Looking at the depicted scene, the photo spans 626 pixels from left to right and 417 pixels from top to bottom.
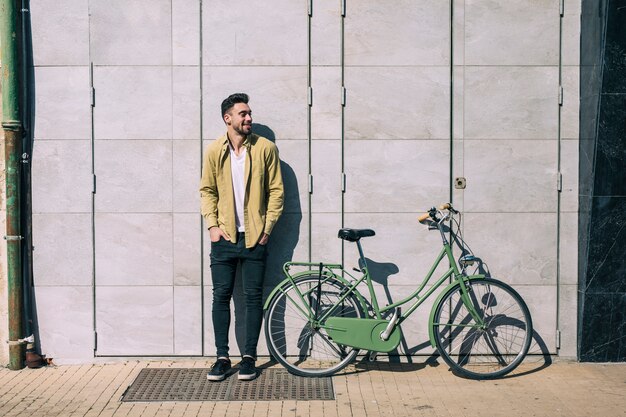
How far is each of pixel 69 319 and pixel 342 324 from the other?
97.1 inches

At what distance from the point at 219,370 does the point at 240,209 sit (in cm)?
137

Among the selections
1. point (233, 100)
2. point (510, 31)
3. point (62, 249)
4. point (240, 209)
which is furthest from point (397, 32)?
point (62, 249)

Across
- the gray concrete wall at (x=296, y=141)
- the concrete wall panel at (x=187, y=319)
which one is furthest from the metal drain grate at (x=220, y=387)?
the gray concrete wall at (x=296, y=141)

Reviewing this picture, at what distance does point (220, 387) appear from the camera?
712 centimetres

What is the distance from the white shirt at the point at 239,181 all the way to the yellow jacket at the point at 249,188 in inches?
2.0

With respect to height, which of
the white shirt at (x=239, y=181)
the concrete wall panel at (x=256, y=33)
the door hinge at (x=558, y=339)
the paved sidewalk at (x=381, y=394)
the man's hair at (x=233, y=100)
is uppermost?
the concrete wall panel at (x=256, y=33)

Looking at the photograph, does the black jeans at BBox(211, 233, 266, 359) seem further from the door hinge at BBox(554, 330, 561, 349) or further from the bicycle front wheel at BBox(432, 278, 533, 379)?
the door hinge at BBox(554, 330, 561, 349)

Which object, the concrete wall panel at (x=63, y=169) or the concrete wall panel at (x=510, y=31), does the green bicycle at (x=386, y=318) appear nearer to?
the concrete wall panel at (x=510, y=31)

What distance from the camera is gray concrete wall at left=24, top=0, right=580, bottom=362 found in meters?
7.71

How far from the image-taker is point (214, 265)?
7543 mm

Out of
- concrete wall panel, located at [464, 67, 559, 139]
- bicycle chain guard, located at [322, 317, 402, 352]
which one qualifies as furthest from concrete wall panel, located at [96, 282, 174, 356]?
concrete wall panel, located at [464, 67, 559, 139]

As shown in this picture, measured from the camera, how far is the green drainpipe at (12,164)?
295 inches

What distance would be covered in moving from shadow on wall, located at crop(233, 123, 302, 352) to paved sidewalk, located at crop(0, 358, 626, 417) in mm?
622

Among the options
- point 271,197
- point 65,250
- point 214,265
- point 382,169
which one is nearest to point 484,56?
point 382,169
